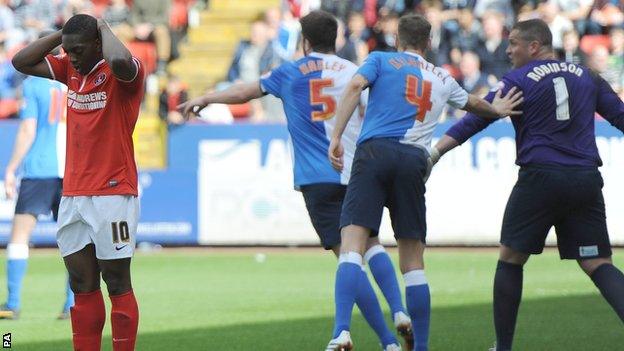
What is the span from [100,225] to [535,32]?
3.11 meters

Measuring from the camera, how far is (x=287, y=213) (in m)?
19.6

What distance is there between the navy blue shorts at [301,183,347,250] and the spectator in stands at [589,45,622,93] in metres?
12.4

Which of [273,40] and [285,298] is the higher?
[273,40]

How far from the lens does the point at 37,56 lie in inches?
326

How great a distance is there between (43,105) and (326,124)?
3662mm

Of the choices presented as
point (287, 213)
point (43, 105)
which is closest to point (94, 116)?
point (43, 105)

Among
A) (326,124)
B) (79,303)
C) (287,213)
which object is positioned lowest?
(287,213)

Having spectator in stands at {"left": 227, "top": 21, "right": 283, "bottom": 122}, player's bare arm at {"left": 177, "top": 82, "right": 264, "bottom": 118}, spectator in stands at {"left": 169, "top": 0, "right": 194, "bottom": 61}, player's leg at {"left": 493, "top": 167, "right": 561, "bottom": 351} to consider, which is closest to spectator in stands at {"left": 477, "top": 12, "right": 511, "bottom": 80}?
spectator in stands at {"left": 227, "top": 21, "right": 283, "bottom": 122}

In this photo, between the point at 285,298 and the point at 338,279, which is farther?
the point at 285,298

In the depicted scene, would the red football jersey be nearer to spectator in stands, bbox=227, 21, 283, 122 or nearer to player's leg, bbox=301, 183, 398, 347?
player's leg, bbox=301, 183, 398, 347

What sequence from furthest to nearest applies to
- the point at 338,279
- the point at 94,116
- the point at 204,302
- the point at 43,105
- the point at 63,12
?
the point at 63,12
the point at 204,302
the point at 43,105
the point at 338,279
the point at 94,116

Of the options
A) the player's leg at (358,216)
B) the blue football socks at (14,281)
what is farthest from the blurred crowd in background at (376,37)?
the player's leg at (358,216)

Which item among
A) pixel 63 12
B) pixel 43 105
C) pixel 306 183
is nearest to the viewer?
pixel 306 183

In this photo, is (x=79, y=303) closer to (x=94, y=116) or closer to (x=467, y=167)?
(x=94, y=116)
